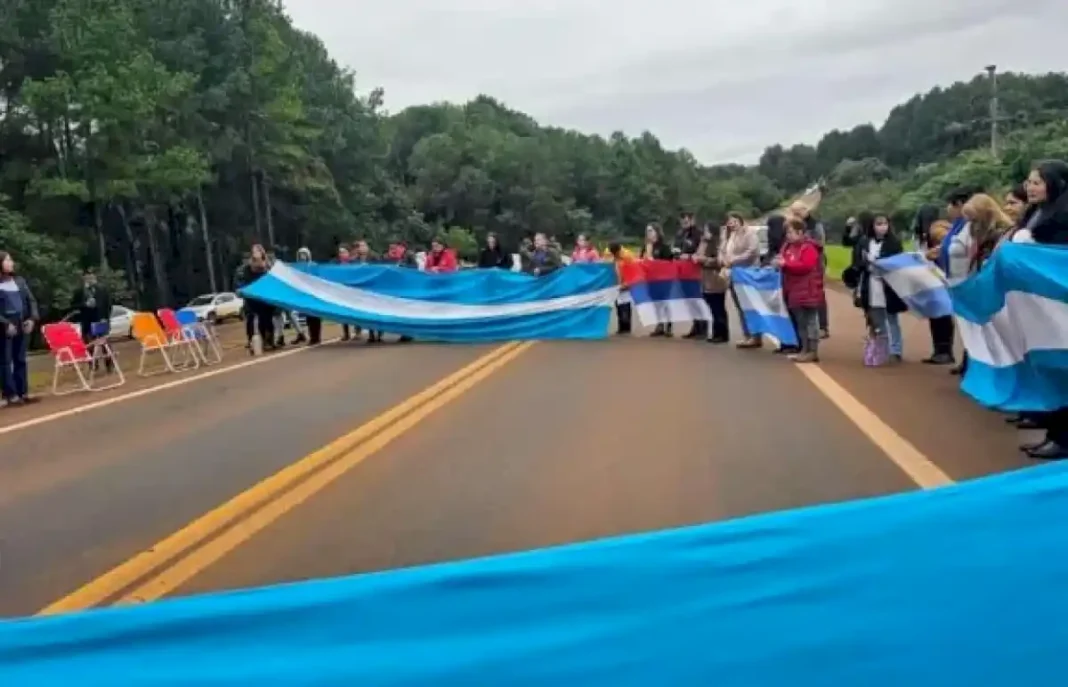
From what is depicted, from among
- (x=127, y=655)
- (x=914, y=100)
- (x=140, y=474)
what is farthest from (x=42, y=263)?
(x=914, y=100)

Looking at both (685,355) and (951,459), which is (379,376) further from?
(951,459)

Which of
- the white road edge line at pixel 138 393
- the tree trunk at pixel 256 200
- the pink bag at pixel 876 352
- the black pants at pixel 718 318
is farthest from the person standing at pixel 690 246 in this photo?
the tree trunk at pixel 256 200

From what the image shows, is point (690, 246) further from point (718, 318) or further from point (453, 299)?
point (453, 299)

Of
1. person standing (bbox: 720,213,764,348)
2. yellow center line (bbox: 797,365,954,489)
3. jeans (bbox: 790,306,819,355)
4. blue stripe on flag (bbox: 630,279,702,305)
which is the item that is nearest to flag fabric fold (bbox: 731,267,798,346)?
person standing (bbox: 720,213,764,348)

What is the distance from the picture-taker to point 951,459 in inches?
335

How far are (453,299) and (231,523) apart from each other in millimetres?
15332

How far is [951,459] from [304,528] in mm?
4379

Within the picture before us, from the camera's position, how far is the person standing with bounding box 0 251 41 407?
16469 mm

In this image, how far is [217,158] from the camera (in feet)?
219

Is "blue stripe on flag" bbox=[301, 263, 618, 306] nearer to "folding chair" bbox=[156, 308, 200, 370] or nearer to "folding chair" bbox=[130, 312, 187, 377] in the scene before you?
"folding chair" bbox=[156, 308, 200, 370]

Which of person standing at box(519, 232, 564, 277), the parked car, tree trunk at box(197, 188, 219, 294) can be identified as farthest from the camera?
tree trunk at box(197, 188, 219, 294)

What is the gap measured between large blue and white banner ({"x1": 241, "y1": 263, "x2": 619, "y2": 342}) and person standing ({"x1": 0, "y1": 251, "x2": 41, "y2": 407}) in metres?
5.64

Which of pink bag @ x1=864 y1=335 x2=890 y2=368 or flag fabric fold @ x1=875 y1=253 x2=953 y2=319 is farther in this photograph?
pink bag @ x1=864 y1=335 x2=890 y2=368

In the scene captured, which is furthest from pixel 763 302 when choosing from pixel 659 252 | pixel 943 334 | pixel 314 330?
pixel 314 330
